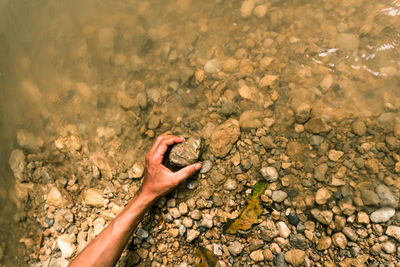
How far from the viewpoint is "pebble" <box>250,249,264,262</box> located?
1979 millimetres

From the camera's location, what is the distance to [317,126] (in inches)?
80.8

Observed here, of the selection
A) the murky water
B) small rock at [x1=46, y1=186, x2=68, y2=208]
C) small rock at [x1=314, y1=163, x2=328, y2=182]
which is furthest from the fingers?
small rock at [x1=314, y1=163, x2=328, y2=182]

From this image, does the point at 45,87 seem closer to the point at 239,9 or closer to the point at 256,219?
the point at 239,9

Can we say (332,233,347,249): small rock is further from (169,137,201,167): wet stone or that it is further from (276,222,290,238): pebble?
(169,137,201,167): wet stone

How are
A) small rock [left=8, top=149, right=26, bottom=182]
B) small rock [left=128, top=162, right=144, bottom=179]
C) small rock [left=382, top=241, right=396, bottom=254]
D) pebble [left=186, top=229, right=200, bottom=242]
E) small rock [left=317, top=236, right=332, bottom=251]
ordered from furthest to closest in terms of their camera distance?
1. small rock [left=8, top=149, right=26, bottom=182]
2. small rock [left=128, top=162, right=144, bottom=179]
3. pebble [left=186, top=229, right=200, bottom=242]
4. small rock [left=317, top=236, right=332, bottom=251]
5. small rock [left=382, top=241, right=396, bottom=254]

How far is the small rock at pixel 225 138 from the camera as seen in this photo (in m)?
2.19

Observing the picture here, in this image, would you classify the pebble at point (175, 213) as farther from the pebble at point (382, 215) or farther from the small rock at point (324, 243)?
the pebble at point (382, 215)

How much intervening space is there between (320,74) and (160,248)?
2.11 meters

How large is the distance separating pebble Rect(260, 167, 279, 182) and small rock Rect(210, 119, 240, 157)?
0.37 meters

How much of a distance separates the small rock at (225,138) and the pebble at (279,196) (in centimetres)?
55

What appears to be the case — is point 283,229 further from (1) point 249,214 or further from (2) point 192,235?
(2) point 192,235

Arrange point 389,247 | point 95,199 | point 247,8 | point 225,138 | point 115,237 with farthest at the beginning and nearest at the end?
point 247,8 → point 95,199 → point 225,138 → point 115,237 → point 389,247

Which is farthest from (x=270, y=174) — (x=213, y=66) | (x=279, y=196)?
(x=213, y=66)

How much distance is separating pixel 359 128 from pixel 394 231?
0.80 metres
